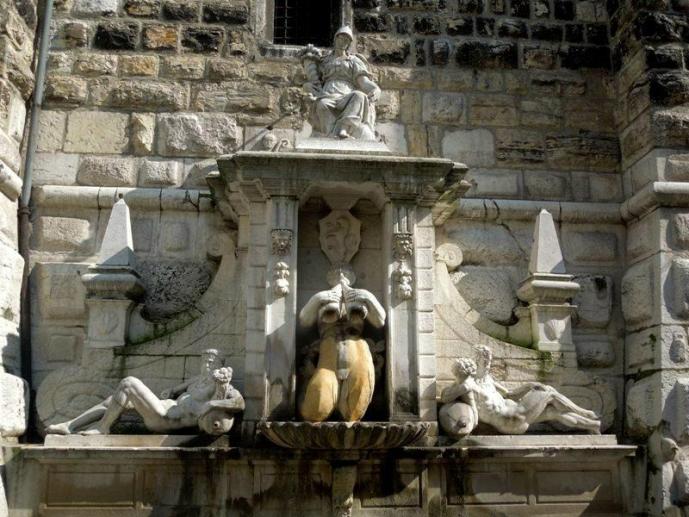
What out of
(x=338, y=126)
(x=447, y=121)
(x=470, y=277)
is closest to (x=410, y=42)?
(x=447, y=121)

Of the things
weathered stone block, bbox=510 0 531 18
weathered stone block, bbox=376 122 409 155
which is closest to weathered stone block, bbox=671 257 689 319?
weathered stone block, bbox=376 122 409 155

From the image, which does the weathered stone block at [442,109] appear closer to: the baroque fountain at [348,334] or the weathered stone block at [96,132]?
the baroque fountain at [348,334]

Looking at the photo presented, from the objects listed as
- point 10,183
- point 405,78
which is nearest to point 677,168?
point 405,78

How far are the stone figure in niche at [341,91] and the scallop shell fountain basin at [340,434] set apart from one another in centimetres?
242

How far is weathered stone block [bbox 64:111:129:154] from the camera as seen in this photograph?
7.91m

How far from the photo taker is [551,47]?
8.59 metres

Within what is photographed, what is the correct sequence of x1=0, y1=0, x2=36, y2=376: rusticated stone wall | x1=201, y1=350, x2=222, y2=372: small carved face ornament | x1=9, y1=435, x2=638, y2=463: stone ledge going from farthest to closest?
x1=0, y1=0, x2=36, y2=376: rusticated stone wall → x1=201, y1=350, x2=222, y2=372: small carved face ornament → x1=9, y1=435, x2=638, y2=463: stone ledge

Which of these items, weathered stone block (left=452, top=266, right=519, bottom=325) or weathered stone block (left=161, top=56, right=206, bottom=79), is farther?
weathered stone block (left=161, top=56, right=206, bottom=79)

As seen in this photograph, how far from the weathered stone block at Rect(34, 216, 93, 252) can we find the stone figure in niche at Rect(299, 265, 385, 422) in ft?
7.30

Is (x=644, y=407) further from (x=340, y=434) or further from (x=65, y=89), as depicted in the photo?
(x=65, y=89)

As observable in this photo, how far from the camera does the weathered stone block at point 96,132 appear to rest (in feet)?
26.0

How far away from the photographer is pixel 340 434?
240 inches

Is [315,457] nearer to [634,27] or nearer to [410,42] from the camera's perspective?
[410,42]

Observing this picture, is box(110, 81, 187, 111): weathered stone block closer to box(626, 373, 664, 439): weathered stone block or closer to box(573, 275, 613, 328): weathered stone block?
box(573, 275, 613, 328): weathered stone block
